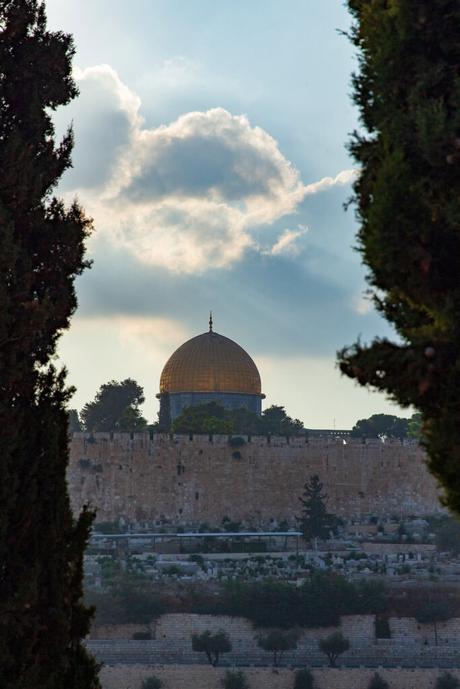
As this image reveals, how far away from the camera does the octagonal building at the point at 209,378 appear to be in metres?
58.4

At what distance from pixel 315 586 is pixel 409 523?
10945mm

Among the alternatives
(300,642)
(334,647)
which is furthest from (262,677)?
(300,642)

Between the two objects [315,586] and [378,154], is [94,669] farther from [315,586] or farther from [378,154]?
[315,586]

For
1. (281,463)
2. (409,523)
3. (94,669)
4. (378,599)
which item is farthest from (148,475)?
(94,669)

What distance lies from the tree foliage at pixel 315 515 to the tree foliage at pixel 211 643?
9916mm

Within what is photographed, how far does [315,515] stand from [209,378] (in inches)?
545

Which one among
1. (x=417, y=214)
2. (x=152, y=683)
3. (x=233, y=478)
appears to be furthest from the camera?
(x=233, y=478)

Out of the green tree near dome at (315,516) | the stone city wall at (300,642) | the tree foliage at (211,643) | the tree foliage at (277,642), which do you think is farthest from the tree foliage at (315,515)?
the tree foliage at (211,643)

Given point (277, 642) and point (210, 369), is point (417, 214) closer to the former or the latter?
point (277, 642)

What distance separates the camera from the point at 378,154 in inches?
310

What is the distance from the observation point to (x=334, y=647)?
34812 millimetres

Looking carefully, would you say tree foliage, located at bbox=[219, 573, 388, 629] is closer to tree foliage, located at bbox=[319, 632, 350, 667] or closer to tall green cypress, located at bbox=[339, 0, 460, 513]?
tree foliage, located at bbox=[319, 632, 350, 667]

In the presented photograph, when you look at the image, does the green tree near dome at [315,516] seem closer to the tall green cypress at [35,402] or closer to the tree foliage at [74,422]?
the tree foliage at [74,422]

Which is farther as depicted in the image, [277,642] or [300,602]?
[300,602]
